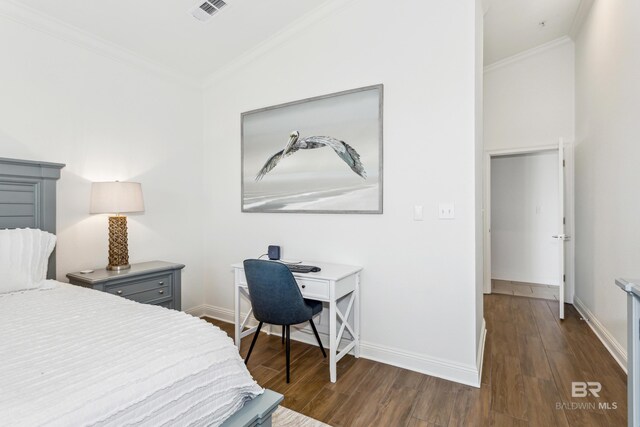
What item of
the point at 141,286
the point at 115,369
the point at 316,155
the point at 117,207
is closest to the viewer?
the point at 115,369

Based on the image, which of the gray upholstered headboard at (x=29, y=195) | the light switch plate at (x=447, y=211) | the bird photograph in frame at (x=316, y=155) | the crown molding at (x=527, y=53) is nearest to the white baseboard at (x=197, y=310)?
the bird photograph in frame at (x=316, y=155)

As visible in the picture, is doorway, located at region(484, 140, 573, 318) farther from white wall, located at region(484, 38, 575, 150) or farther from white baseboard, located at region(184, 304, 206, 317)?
white baseboard, located at region(184, 304, 206, 317)

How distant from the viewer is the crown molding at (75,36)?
229cm

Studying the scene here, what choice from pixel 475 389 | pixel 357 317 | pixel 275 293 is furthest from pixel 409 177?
pixel 475 389

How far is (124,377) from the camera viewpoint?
3.14 ft

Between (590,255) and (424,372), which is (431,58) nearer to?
(424,372)

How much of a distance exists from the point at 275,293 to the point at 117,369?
1.34 meters

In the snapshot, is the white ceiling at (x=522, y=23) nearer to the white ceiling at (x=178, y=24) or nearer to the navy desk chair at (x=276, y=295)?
the white ceiling at (x=178, y=24)

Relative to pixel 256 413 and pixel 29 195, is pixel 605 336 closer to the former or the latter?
pixel 256 413

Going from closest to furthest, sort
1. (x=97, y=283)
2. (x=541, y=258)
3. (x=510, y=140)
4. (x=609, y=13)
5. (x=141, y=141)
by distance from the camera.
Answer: (x=97, y=283)
(x=609, y=13)
(x=141, y=141)
(x=510, y=140)
(x=541, y=258)

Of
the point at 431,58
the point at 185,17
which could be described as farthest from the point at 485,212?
the point at 185,17

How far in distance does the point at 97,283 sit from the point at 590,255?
15.2 feet

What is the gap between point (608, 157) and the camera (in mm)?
2822

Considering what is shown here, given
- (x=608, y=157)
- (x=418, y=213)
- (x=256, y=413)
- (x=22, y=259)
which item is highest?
(x=608, y=157)
